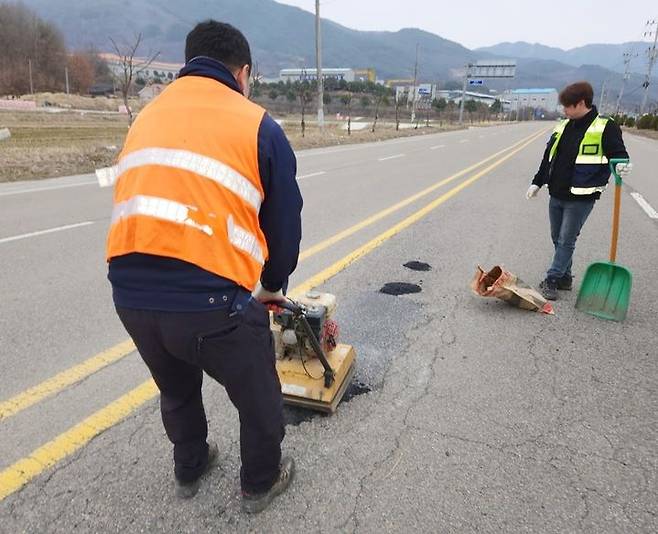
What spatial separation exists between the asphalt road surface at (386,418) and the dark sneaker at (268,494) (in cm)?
4

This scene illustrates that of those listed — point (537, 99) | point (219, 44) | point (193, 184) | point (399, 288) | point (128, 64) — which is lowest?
point (537, 99)

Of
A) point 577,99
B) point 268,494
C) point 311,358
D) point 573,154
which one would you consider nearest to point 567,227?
point 573,154

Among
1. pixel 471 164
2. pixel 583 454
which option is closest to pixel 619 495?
pixel 583 454

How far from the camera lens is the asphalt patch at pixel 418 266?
532 centimetres

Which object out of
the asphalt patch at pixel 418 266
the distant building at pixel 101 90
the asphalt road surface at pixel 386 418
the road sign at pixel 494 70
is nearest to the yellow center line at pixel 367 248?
the asphalt road surface at pixel 386 418

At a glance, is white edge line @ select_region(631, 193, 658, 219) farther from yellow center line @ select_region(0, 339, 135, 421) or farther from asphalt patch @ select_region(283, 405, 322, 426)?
yellow center line @ select_region(0, 339, 135, 421)

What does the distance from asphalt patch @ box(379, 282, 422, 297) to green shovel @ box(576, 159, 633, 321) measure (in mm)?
1389

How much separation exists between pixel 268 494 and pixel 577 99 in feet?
12.9

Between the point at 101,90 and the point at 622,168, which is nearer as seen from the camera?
the point at 622,168

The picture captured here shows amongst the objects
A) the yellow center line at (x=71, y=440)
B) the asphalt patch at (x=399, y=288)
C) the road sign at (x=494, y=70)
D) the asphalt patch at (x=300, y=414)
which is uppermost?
the road sign at (x=494, y=70)

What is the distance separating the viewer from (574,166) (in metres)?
4.48

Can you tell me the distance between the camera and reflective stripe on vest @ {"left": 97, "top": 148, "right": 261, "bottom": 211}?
1628mm

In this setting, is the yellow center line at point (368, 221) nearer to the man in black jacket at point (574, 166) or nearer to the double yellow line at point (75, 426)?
the double yellow line at point (75, 426)

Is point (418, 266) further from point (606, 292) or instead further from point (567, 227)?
point (606, 292)
